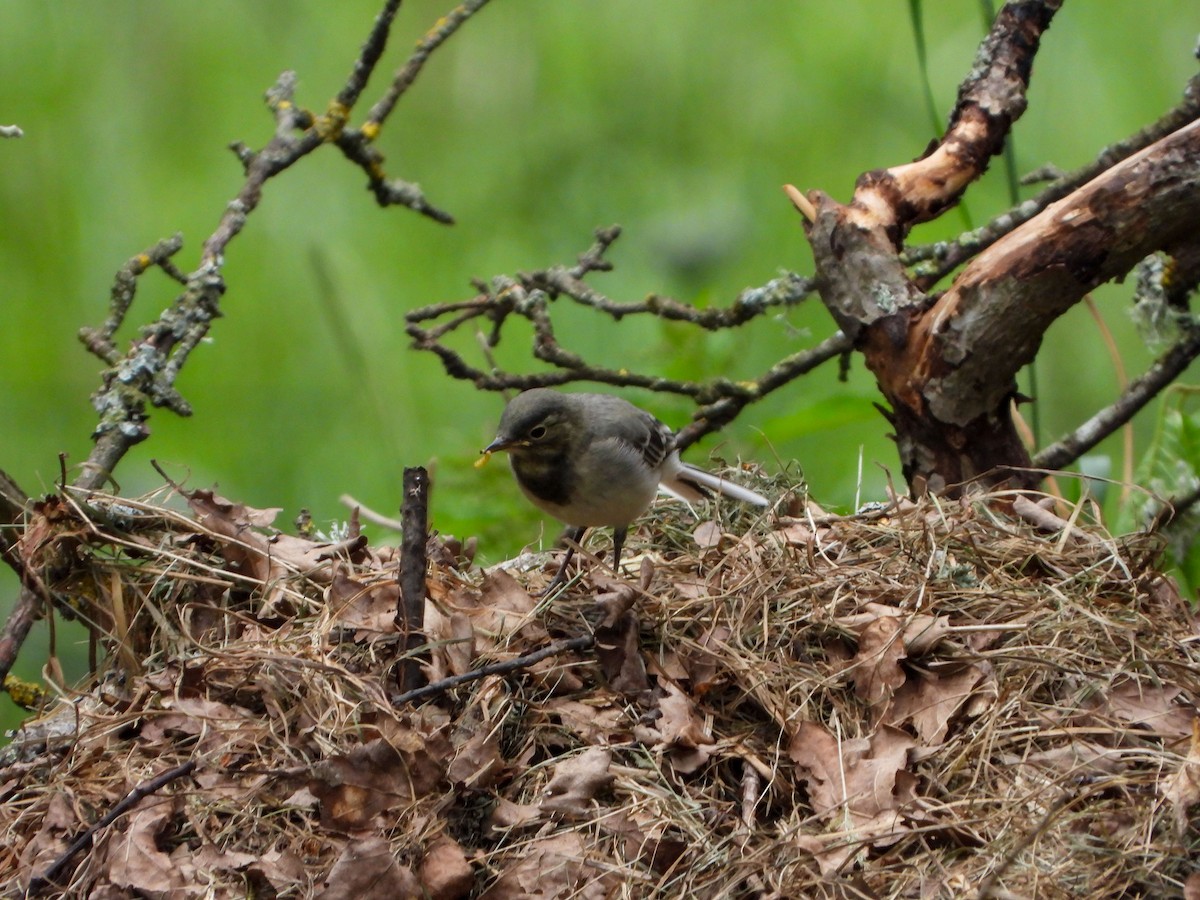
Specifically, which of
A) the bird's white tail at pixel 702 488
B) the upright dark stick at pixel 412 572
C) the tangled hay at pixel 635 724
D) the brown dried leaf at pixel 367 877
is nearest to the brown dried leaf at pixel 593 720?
the tangled hay at pixel 635 724

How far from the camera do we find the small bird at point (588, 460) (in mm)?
4734

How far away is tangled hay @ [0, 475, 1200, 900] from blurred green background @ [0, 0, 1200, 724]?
2748 mm

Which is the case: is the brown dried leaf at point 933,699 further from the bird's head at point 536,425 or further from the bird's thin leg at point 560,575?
the bird's head at point 536,425

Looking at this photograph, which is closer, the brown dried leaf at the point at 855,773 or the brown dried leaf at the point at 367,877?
the brown dried leaf at the point at 367,877

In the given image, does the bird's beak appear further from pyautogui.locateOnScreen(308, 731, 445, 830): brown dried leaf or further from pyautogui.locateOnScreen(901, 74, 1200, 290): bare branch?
pyautogui.locateOnScreen(308, 731, 445, 830): brown dried leaf

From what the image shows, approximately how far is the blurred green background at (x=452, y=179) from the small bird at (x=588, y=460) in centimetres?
180

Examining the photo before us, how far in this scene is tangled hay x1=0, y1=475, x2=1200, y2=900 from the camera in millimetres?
2869

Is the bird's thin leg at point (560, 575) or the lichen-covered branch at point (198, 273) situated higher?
the lichen-covered branch at point (198, 273)

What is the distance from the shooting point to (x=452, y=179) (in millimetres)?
8227

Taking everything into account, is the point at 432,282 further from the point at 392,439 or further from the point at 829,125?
the point at 829,125

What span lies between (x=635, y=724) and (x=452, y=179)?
18.3ft

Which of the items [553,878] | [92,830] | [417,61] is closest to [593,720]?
[553,878]

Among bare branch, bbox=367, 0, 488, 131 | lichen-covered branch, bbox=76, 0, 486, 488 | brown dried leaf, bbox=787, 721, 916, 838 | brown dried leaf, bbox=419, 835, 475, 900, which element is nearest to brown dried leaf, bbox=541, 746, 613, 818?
brown dried leaf, bbox=419, 835, 475, 900

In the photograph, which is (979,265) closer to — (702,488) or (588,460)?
(702,488)
